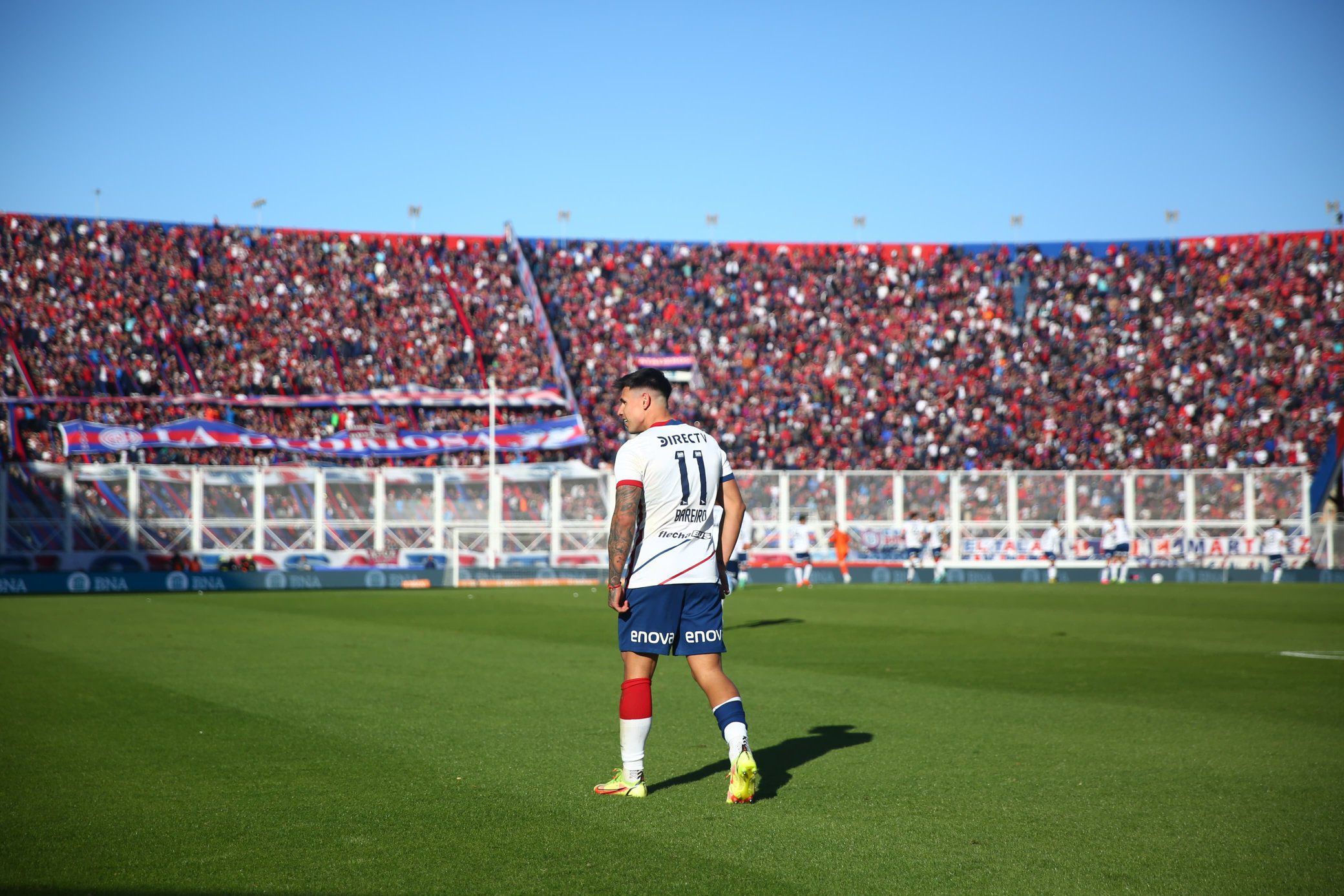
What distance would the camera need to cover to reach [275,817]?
5434 millimetres

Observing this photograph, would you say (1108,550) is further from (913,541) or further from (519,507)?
(519,507)

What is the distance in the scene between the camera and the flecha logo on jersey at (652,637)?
19.2 ft

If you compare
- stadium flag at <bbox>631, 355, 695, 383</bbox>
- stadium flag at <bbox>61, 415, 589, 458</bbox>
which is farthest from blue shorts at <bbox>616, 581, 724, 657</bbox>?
stadium flag at <bbox>631, 355, 695, 383</bbox>

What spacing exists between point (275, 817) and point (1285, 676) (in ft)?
30.1

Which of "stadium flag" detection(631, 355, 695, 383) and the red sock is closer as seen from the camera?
the red sock

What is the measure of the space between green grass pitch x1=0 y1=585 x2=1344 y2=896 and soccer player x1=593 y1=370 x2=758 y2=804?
45cm

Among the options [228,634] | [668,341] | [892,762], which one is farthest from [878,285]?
[892,762]

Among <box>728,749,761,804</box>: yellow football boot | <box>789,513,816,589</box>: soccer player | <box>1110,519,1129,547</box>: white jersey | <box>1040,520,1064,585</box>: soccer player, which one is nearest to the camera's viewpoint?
<box>728,749,761,804</box>: yellow football boot

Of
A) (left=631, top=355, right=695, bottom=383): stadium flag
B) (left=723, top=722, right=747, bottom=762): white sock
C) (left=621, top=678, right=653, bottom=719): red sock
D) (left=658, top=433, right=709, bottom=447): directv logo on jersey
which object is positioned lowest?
(left=723, top=722, right=747, bottom=762): white sock

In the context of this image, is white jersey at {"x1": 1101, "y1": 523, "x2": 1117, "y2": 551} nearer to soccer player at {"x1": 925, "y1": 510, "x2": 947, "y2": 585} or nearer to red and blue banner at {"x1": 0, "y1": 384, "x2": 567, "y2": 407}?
soccer player at {"x1": 925, "y1": 510, "x2": 947, "y2": 585}

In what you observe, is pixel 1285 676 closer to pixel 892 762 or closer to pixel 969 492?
pixel 892 762

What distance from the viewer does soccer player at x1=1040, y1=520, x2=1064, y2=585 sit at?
32.6 m

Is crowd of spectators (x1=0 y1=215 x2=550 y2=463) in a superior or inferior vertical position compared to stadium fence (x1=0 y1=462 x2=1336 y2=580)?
superior

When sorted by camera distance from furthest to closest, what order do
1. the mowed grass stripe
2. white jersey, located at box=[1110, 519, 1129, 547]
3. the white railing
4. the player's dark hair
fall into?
white jersey, located at box=[1110, 519, 1129, 547]
the white railing
the player's dark hair
the mowed grass stripe
